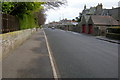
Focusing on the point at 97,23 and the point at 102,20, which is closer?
the point at 97,23

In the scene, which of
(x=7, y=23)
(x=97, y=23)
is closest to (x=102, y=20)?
(x=97, y=23)

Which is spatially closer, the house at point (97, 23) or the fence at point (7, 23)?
the fence at point (7, 23)

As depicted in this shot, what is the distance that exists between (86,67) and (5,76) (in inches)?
125

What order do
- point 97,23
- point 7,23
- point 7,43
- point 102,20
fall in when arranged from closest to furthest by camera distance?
point 7,43, point 7,23, point 97,23, point 102,20

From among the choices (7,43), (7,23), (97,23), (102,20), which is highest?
(102,20)

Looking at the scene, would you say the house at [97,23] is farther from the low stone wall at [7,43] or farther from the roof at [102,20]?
the low stone wall at [7,43]

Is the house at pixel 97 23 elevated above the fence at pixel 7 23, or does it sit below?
above

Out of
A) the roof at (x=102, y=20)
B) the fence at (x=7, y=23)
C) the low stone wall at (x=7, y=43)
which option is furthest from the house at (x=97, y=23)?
the low stone wall at (x=7, y=43)

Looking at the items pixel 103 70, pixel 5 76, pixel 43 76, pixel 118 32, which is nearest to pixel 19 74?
pixel 5 76

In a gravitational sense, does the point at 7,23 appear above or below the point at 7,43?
above

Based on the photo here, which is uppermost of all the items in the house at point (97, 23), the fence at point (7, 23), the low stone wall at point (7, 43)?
the house at point (97, 23)

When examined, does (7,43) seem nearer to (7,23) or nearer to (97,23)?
(7,23)

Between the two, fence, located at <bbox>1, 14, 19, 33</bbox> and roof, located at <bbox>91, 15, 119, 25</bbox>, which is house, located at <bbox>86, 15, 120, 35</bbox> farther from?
fence, located at <bbox>1, 14, 19, 33</bbox>

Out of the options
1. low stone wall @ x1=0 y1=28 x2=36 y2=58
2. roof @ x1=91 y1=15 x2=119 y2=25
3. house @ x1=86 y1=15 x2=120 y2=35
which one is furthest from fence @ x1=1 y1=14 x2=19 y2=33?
roof @ x1=91 y1=15 x2=119 y2=25
